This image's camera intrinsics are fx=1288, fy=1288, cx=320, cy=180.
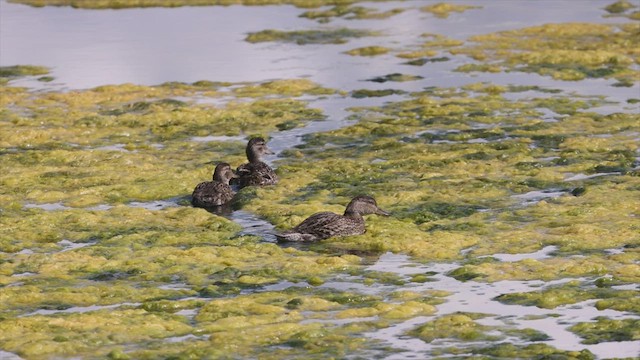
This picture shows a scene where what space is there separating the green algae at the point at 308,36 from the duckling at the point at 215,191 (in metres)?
15.0

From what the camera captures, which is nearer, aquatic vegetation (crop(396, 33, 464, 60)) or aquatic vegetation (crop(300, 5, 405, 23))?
aquatic vegetation (crop(396, 33, 464, 60))

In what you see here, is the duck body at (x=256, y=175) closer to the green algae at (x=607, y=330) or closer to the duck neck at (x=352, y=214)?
the duck neck at (x=352, y=214)

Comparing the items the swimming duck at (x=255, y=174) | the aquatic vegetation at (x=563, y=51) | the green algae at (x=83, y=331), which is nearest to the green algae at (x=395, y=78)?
the aquatic vegetation at (x=563, y=51)

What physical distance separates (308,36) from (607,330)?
23.2 m

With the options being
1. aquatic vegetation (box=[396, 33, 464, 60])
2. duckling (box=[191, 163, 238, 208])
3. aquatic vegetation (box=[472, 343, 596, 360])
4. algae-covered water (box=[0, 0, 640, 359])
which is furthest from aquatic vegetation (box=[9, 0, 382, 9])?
aquatic vegetation (box=[472, 343, 596, 360])

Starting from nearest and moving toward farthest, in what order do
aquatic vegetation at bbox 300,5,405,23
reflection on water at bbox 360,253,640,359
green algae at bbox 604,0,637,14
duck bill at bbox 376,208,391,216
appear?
reflection on water at bbox 360,253,640,359
duck bill at bbox 376,208,391,216
green algae at bbox 604,0,637,14
aquatic vegetation at bbox 300,5,405,23

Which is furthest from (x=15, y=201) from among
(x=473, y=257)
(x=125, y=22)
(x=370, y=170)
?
(x=125, y=22)

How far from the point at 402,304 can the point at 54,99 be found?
49.0ft

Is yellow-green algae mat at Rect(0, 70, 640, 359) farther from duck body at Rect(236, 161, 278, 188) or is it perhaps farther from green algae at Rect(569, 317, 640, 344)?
duck body at Rect(236, 161, 278, 188)

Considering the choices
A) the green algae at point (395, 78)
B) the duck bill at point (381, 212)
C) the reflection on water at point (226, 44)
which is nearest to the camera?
the duck bill at point (381, 212)

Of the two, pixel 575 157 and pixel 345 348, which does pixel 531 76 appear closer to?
pixel 575 157

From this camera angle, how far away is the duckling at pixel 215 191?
736 inches

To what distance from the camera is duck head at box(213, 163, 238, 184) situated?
63.7 ft

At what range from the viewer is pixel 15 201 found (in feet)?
62.7
